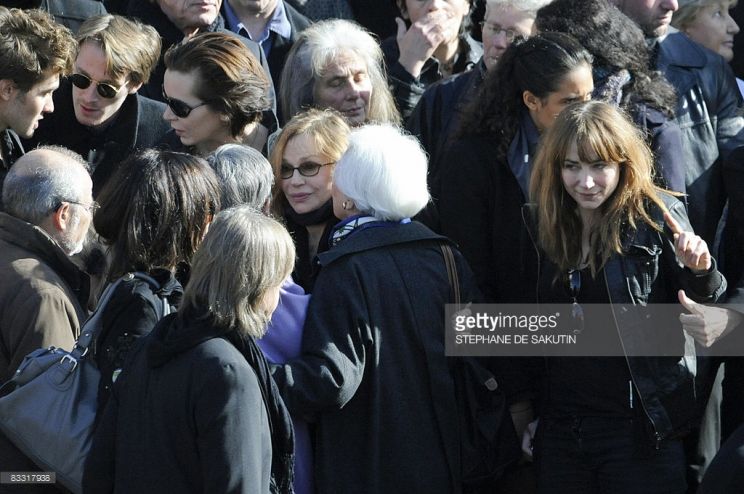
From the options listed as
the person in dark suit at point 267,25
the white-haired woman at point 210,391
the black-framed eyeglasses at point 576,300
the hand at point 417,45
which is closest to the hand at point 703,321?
the black-framed eyeglasses at point 576,300

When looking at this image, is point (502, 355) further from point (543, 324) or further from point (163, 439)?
point (163, 439)

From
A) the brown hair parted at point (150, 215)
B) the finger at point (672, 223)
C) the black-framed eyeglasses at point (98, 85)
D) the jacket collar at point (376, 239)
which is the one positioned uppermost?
the brown hair parted at point (150, 215)

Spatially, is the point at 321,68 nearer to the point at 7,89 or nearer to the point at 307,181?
the point at 307,181

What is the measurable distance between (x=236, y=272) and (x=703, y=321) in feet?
5.30

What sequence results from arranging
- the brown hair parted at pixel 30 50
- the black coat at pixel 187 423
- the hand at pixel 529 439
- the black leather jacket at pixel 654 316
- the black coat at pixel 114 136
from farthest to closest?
the black coat at pixel 114 136 < the brown hair parted at pixel 30 50 < the hand at pixel 529 439 < the black leather jacket at pixel 654 316 < the black coat at pixel 187 423

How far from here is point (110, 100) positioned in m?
4.93

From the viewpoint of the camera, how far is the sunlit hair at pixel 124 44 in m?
4.88

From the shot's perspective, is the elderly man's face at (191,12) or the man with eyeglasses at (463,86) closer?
the man with eyeglasses at (463,86)

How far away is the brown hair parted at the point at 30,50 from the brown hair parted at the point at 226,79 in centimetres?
43

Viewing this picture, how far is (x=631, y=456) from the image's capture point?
3.71m

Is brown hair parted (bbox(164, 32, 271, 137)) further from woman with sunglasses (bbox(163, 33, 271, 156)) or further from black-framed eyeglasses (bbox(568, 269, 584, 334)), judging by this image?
black-framed eyeglasses (bbox(568, 269, 584, 334))

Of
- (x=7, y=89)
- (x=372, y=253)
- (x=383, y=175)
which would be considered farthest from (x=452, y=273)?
(x=7, y=89)

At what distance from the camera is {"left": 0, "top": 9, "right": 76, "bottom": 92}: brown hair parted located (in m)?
4.46

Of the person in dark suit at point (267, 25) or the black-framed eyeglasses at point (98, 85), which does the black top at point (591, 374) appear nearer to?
the black-framed eyeglasses at point (98, 85)
